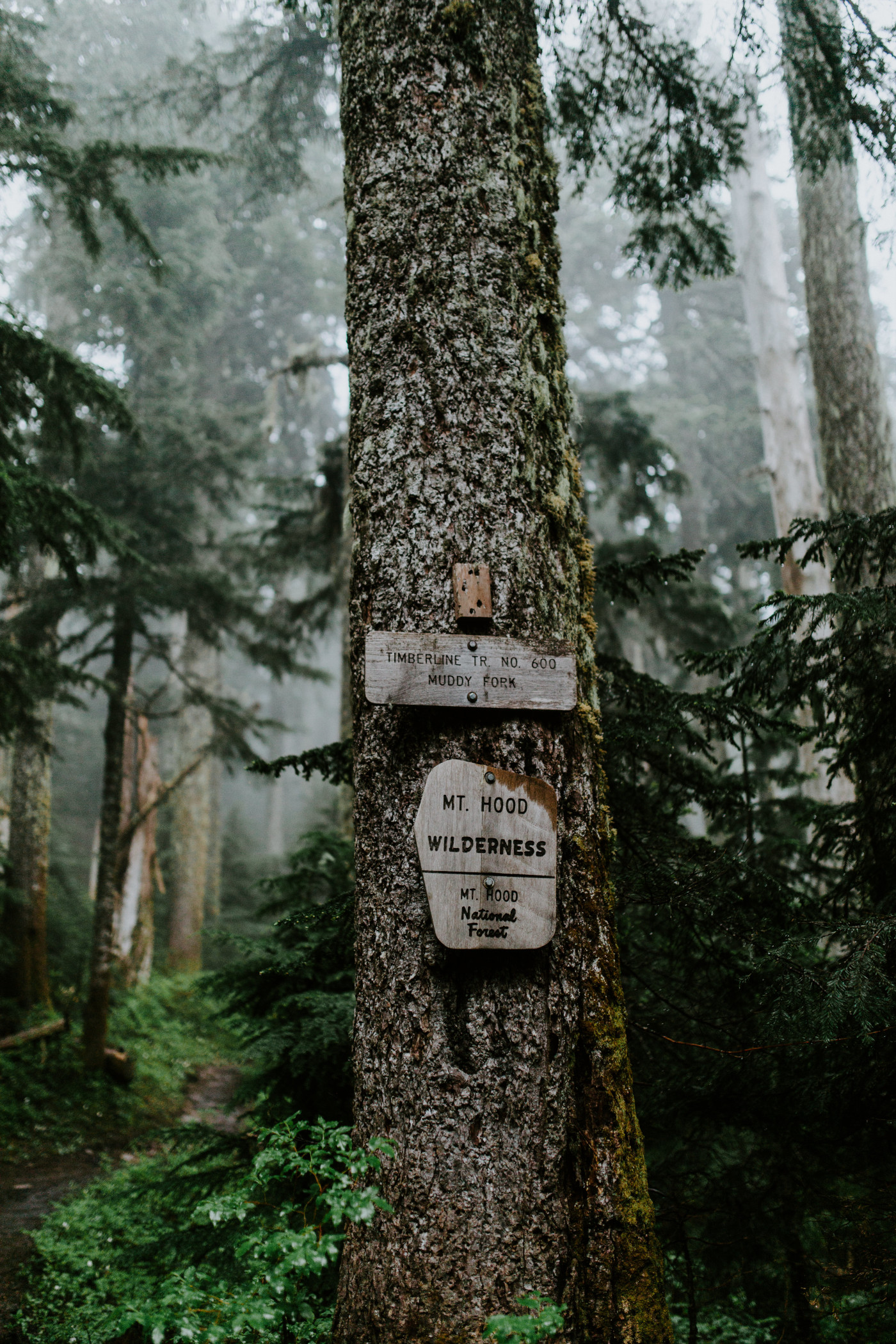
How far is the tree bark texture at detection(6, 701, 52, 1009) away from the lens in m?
10.4

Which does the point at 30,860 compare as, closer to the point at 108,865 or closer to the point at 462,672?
the point at 108,865

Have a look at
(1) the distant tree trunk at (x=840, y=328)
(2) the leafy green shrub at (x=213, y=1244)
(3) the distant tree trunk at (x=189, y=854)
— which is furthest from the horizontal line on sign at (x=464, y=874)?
(3) the distant tree trunk at (x=189, y=854)

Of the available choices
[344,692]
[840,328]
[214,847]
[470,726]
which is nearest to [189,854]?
[214,847]

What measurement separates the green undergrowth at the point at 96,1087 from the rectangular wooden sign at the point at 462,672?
504 cm

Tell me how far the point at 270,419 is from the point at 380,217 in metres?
11.4

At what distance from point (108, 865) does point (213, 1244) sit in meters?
6.37

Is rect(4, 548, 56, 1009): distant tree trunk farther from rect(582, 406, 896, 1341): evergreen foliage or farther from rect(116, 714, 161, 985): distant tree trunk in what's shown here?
rect(582, 406, 896, 1341): evergreen foliage

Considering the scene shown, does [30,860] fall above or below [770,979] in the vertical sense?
above

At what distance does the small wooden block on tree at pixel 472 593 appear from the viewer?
2.61 meters

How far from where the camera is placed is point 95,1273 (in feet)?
17.2

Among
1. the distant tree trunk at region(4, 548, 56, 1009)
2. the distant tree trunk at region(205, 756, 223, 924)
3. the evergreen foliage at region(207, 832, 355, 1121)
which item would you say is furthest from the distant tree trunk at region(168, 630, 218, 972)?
the evergreen foliage at region(207, 832, 355, 1121)

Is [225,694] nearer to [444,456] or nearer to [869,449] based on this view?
[869,449]

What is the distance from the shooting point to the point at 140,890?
44.4ft

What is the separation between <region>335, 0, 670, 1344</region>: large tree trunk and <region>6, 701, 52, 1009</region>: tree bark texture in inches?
321
